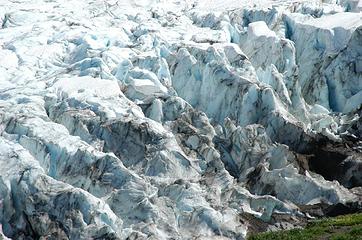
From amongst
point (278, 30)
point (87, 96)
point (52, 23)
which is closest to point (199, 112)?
point (87, 96)

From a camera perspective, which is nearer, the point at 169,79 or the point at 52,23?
the point at 169,79

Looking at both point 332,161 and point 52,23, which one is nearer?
point 332,161

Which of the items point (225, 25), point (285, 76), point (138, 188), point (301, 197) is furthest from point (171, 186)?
point (225, 25)

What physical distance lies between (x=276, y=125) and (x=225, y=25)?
34.5 ft

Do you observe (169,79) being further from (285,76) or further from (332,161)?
(332,161)

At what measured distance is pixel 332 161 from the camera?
3594 cm

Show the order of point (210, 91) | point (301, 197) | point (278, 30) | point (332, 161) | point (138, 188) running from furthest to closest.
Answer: point (278, 30) < point (210, 91) < point (332, 161) < point (301, 197) < point (138, 188)

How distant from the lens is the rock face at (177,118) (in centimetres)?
2955

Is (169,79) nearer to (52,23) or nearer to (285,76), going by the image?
(285,76)

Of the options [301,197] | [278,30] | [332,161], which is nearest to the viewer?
[301,197]

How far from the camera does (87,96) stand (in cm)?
3656

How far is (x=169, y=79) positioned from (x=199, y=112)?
4.12m

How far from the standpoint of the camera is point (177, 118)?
121 ft

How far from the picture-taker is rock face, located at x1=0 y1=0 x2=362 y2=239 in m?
29.5
